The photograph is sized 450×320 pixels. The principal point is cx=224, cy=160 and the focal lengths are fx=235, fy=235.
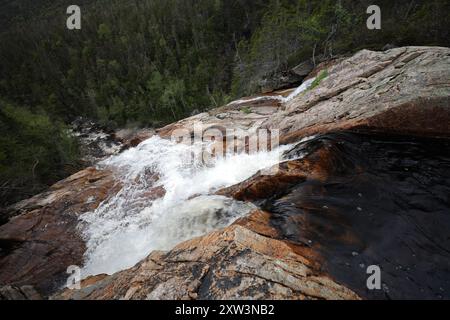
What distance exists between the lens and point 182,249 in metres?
5.05

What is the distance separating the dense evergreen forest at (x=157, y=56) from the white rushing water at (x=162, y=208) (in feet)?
28.6

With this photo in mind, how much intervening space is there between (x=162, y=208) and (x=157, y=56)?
7128 cm

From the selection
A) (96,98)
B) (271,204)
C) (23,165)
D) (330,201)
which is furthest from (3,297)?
(96,98)

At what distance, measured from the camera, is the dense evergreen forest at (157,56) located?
24203 millimetres

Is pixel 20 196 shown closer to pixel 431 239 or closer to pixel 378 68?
pixel 431 239

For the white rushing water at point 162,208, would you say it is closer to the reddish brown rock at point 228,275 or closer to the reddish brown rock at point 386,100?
the reddish brown rock at point 228,275

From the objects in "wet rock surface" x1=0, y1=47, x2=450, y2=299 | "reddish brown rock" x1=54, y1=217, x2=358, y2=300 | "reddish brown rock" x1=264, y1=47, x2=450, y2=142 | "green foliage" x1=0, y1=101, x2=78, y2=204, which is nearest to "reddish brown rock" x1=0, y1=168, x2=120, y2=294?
"wet rock surface" x1=0, y1=47, x2=450, y2=299

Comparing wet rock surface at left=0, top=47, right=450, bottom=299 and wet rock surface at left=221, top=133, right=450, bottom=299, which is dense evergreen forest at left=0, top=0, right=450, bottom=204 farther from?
wet rock surface at left=221, top=133, right=450, bottom=299

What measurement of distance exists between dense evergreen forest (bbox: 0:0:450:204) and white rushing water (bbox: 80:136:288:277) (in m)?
8.72

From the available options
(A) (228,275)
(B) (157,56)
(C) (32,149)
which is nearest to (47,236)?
(A) (228,275)

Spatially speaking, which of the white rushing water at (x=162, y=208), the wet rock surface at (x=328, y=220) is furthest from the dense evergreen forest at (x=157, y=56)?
the white rushing water at (x=162, y=208)

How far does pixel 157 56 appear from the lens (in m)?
69.4
